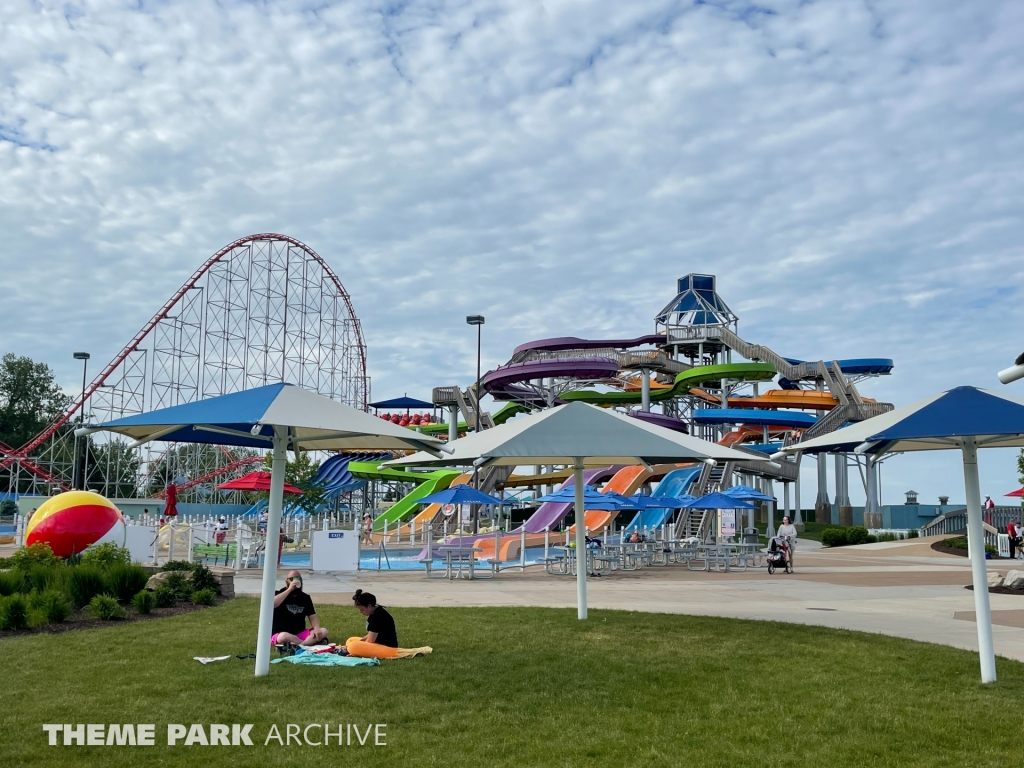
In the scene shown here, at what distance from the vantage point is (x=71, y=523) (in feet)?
54.7

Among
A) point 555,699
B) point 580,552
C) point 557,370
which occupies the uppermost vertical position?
point 557,370

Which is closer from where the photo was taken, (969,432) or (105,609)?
(969,432)

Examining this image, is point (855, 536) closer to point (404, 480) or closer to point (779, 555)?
point (779, 555)

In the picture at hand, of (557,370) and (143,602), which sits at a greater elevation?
(557,370)

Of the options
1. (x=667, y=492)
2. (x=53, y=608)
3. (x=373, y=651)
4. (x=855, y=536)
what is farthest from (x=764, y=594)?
(x=855, y=536)

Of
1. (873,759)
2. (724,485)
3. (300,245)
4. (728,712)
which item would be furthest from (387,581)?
(300,245)

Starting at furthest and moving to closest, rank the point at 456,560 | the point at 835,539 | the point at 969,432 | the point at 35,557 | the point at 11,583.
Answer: the point at 835,539 < the point at 456,560 < the point at 35,557 < the point at 11,583 < the point at 969,432

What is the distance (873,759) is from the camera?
16.9 feet

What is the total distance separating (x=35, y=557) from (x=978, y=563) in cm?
1440

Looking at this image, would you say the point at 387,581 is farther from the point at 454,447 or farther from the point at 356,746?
the point at 356,746

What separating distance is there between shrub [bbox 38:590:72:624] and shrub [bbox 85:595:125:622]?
0.32 m

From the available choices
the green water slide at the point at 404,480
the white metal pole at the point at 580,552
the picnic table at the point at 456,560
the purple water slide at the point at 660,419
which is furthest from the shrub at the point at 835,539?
the white metal pole at the point at 580,552

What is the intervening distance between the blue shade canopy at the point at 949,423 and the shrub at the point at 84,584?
32.0 ft

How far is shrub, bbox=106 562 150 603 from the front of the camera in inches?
489
